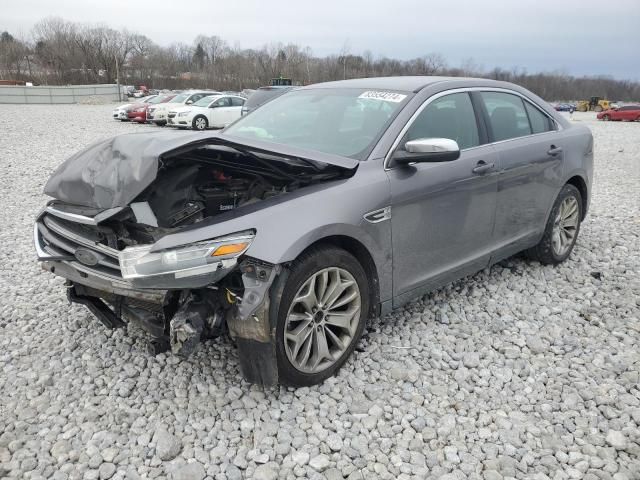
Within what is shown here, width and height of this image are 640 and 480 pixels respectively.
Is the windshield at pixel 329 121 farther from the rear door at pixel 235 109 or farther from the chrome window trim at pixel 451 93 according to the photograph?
the rear door at pixel 235 109

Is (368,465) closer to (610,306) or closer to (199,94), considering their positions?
(610,306)

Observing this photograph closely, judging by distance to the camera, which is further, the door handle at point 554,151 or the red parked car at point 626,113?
the red parked car at point 626,113

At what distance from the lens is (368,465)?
245 centimetres

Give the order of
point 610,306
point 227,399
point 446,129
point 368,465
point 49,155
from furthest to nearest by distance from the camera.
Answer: point 49,155, point 610,306, point 446,129, point 227,399, point 368,465

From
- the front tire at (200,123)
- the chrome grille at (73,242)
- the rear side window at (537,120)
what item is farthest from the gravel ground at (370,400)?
the front tire at (200,123)

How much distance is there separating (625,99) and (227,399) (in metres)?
107

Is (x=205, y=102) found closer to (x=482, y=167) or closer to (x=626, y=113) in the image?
(x=482, y=167)

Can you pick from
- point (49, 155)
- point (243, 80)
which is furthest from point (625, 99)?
point (49, 155)

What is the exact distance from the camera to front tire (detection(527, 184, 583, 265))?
477 centimetres

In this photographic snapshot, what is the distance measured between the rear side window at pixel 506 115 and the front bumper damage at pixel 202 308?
2.48 m

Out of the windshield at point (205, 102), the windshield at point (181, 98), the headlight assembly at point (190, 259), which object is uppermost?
the windshield at point (181, 98)

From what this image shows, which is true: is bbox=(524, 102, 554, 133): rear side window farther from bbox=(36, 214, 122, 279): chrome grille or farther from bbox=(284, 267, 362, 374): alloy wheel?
bbox=(36, 214, 122, 279): chrome grille

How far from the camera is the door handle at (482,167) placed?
147 inches

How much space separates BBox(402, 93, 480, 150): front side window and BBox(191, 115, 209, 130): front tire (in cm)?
1807
